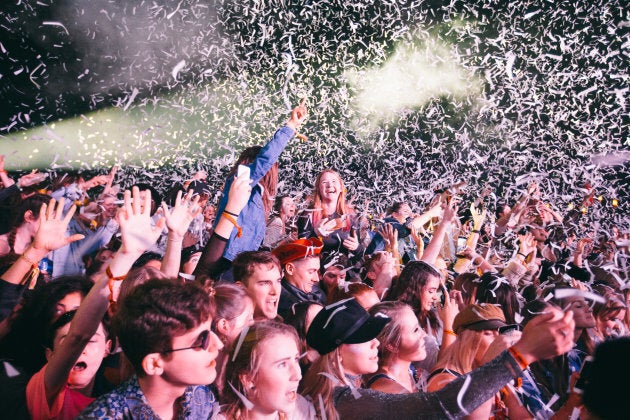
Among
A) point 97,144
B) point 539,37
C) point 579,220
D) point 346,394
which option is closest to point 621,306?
point 346,394

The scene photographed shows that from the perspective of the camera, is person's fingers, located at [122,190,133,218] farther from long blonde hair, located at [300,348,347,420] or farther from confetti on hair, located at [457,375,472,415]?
confetti on hair, located at [457,375,472,415]

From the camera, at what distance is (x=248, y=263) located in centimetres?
348

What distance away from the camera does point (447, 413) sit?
70.0 inches

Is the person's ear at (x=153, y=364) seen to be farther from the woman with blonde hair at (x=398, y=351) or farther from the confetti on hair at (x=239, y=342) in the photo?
the woman with blonde hair at (x=398, y=351)

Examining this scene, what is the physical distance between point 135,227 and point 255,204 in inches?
69.6

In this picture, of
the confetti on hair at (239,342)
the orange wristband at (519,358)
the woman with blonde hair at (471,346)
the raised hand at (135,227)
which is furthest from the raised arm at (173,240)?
the orange wristband at (519,358)

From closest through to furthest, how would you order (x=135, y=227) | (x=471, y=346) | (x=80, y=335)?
(x=80, y=335), (x=135, y=227), (x=471, y=346)

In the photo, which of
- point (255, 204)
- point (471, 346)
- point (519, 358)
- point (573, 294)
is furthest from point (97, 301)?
point (471, 346)

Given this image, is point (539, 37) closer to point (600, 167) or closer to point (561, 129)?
point (561, 129)

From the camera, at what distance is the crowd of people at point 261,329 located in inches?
72.7

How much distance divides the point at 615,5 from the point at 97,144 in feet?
42.3

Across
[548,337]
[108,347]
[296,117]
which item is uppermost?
[548,337]

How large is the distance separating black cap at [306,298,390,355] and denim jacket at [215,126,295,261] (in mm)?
1310

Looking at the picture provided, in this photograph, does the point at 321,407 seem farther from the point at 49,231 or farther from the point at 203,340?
the point at 49,231
